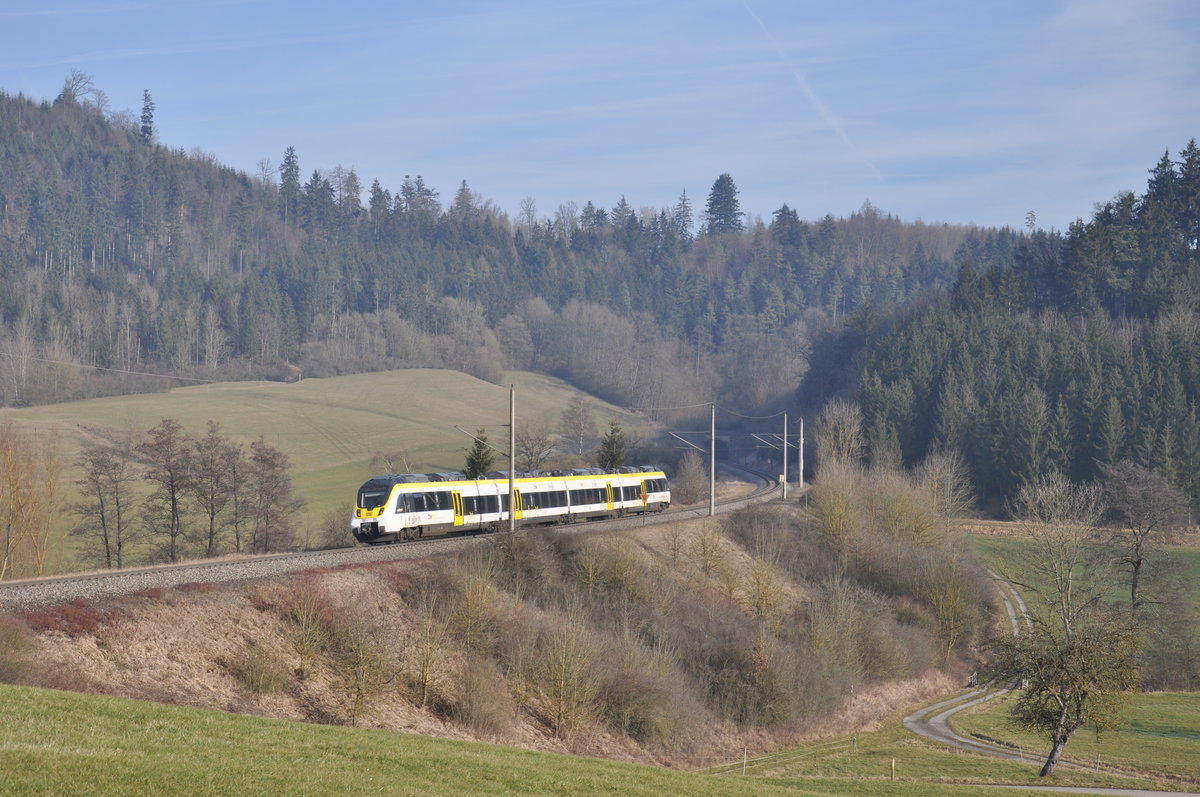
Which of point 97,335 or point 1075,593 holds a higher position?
point 97,335

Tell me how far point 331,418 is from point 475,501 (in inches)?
3371

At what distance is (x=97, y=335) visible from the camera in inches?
6417

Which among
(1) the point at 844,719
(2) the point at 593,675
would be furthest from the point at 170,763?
(1) the point at 844,719

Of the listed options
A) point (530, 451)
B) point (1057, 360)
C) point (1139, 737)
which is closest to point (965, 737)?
point (1139, 737)

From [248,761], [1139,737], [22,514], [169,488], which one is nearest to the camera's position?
[248,761]

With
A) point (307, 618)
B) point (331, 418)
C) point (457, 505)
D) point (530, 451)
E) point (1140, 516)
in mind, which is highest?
point (331, 418)

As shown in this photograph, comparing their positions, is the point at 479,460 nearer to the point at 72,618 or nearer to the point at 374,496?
the point at 374,496

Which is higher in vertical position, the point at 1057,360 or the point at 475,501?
the point at 1057,360

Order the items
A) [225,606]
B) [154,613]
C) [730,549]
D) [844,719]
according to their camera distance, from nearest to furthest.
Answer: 1. [154,613]
2. [225,606]
3. [844,719]
4. [730,549]

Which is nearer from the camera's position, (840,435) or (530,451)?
(530,451)

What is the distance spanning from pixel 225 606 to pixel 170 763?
1683cm

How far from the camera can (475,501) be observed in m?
47.9

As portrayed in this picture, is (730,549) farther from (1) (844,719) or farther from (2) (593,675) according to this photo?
(2) (593,675)

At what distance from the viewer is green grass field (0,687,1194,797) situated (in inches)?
525
